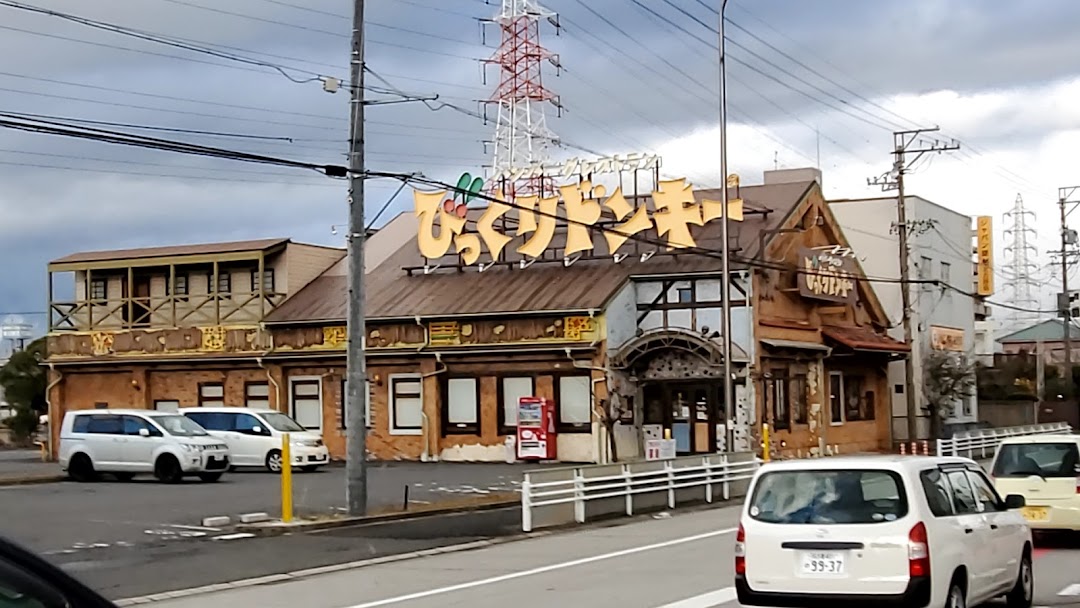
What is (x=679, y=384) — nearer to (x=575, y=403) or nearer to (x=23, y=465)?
(x=575, y=403)

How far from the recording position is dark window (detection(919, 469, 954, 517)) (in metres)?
10.9

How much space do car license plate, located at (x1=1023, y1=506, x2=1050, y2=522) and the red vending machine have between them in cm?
2301

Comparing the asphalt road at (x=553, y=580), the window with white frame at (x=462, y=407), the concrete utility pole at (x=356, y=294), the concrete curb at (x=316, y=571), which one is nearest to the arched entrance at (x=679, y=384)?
the window with white frame at (x=462, y=407)

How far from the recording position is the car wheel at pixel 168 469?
106ft

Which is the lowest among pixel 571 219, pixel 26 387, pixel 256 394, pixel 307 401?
pixel 307 401

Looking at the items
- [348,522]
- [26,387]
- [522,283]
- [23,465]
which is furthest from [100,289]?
[348,522]

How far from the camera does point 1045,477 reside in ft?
59.5

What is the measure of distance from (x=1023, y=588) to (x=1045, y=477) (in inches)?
233

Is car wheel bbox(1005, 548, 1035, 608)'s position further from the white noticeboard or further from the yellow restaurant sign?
the yellow restaurant sign

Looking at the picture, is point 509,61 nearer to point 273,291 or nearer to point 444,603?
point 273,291

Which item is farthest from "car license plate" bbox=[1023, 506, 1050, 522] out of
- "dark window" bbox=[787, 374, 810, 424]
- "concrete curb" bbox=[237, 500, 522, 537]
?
"dark window" bbox=[787, 374, 810, 424]

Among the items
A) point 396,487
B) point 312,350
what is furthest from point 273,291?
point 396,487

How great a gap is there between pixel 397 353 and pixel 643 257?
845 centimetres

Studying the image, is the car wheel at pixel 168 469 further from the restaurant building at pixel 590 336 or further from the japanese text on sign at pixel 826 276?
the japanese text on sign at pixel 826 276
